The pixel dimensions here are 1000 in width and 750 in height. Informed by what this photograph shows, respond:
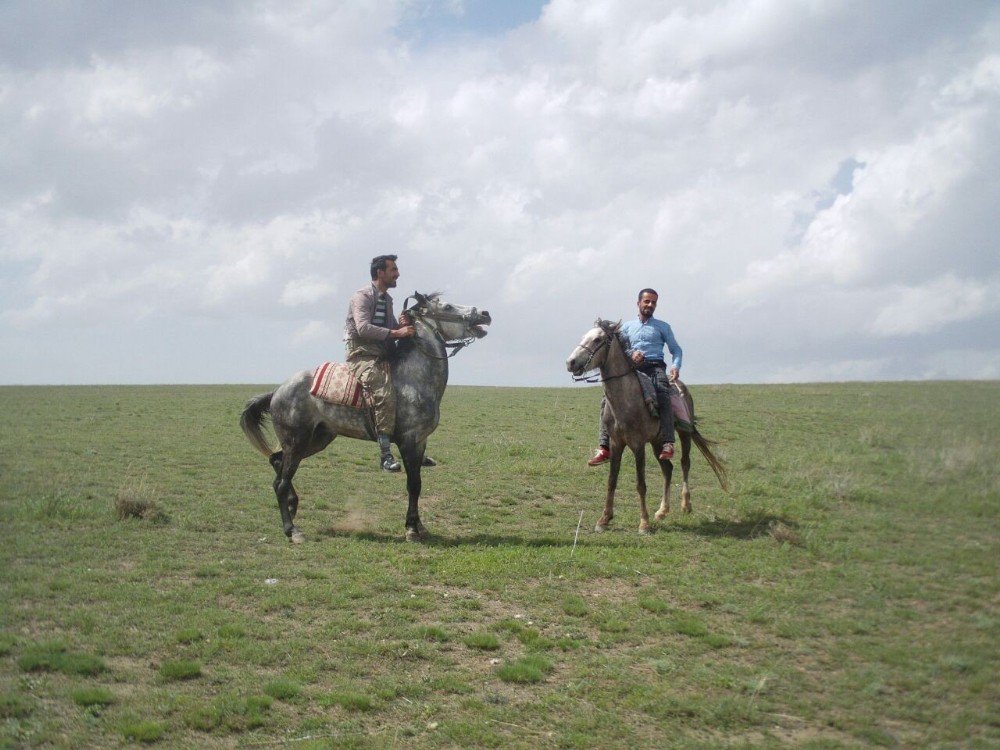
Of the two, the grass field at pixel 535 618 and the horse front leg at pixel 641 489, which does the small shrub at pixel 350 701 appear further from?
the horse front leg at pixel 641 489

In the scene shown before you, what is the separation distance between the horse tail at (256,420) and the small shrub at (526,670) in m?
6.49

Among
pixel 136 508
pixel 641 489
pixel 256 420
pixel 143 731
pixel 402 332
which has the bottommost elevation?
pixel 143 731

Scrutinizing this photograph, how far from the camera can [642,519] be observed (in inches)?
414

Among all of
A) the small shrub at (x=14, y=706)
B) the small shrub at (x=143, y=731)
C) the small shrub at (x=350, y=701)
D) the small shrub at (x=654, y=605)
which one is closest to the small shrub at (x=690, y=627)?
the small shrub at (x=654, y=605)

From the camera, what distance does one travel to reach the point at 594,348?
10.2 meters

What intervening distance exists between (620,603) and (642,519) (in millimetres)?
3225

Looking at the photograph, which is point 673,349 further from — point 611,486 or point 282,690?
point 282,690

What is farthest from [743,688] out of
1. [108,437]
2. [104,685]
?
[108,437]

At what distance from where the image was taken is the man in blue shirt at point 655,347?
419 inches

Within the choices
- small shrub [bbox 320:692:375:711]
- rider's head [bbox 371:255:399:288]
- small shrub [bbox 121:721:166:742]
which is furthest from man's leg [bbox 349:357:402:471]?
small shrub [bbox 121:721:166:742]

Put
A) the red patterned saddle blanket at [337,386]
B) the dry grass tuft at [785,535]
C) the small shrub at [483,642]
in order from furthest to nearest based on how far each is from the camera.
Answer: the red patterned saddle blanket at [337,386], the dry grass tuft at [785,535], the small shrub at [483,642]

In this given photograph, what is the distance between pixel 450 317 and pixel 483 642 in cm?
507

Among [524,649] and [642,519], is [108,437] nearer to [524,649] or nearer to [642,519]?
[642,519]

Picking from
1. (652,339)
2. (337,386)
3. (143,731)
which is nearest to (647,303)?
(652,339)
